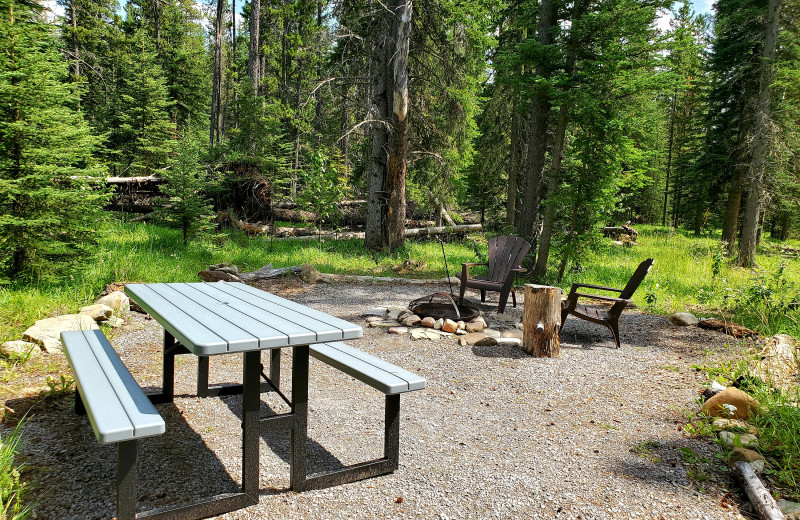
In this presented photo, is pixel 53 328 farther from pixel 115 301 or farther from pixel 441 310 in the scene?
pixel 441 310

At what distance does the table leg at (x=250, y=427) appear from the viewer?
6.84 ft

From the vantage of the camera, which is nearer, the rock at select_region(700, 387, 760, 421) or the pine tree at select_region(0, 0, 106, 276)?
the rock at select_region(700, 387, 760, 421)

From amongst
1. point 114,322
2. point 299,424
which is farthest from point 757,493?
point 114,322

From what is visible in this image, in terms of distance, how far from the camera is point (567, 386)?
152 inches

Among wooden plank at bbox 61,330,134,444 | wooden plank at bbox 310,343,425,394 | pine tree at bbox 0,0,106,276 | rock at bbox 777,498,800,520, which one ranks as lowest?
rock at bbox 777,498,800,520

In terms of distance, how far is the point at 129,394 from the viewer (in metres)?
2.04

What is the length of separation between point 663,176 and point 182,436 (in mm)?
30422

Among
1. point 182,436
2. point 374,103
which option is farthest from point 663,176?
point 182,436

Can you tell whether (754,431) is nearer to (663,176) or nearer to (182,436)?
(182,436)

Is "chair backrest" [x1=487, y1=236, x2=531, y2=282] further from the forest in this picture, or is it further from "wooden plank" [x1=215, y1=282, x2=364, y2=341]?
"wooden plank" [x1=215, y1=282, x2=364, y2=341]

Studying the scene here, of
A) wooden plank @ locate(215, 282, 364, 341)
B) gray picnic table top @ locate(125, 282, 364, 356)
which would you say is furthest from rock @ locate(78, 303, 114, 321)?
wooden plank @ locate(215, 282, 364, 341)

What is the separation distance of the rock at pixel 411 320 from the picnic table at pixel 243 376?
2442mm

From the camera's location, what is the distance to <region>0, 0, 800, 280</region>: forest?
16.2ft

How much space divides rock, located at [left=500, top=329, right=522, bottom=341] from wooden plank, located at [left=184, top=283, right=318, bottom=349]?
9.89ft
